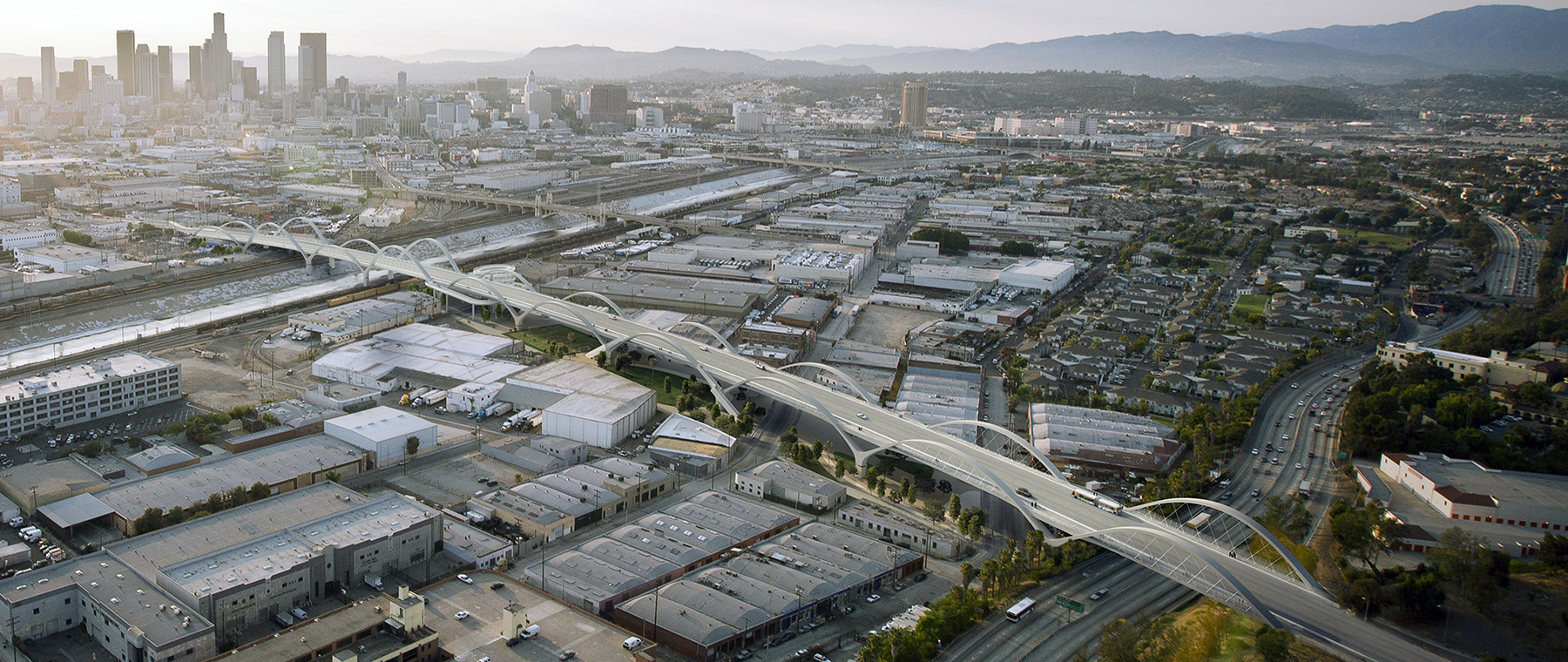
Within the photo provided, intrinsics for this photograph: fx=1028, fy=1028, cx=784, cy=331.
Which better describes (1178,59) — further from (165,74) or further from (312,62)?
(165,74)

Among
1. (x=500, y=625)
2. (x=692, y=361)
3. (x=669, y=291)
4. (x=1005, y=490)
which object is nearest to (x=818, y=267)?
(x=669, y=291)

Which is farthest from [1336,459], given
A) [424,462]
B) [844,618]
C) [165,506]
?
[165,506]

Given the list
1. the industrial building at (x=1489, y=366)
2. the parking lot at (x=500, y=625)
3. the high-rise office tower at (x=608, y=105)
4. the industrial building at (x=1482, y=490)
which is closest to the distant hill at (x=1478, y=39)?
the high-rise office tower at (x=608, y=105)

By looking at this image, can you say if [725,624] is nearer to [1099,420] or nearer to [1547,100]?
[1099,420]

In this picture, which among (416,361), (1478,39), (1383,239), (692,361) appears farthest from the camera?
(1478,39)

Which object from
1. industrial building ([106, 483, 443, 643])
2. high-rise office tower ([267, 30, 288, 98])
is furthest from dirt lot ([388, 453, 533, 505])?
high-rise office tower ([267, 30, 288, 98])

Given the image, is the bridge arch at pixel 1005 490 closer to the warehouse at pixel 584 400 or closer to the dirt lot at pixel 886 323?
the warehouse at pixel 584 400
